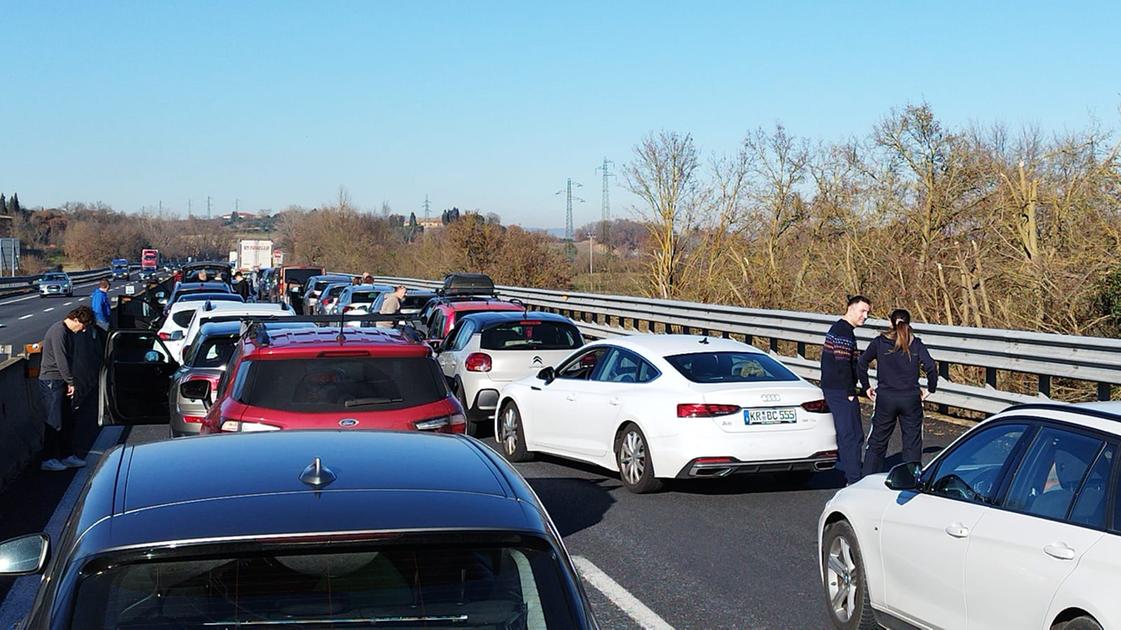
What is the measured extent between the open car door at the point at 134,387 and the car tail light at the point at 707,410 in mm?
6291

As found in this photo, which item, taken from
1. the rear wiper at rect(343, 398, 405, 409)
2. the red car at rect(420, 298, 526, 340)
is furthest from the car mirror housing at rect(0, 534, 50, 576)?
the red car at rect(420, 298, 526, 340)

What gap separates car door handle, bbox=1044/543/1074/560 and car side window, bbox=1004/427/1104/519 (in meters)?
→ 0.17

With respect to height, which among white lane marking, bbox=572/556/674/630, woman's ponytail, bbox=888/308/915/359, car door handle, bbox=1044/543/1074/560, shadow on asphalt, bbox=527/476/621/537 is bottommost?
Answer: shadow on asphalt, bbox=527/476/621/537

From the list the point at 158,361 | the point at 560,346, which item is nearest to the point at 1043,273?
the point at 560,346

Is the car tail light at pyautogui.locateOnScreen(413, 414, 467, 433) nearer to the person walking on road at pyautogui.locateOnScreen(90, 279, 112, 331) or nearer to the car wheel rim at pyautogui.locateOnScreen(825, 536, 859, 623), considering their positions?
Result: the car wheel rim at pyautogui.locateOnScreen(825, 536, 859, 623)

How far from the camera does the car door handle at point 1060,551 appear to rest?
5.07m

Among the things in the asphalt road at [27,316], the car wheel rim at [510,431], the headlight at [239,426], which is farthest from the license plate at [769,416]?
the asphalt road at [27,316]

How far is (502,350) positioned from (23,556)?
1260 cm

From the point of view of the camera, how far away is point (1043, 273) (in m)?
18.2

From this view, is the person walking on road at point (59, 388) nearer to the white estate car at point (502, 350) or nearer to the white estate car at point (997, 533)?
the white estate car at point (502, 350)

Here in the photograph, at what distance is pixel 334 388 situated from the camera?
348 inches

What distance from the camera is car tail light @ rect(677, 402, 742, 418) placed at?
37.0 ft

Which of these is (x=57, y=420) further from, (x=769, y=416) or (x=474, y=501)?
(x=474, y=501)

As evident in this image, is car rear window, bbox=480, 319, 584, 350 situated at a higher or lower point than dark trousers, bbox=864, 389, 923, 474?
higher
